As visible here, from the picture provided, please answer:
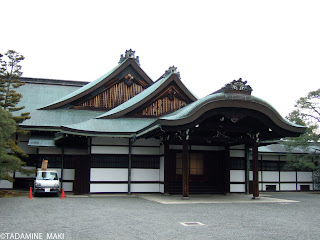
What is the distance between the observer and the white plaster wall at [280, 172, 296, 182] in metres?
26.5

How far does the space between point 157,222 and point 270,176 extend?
17.8 metres

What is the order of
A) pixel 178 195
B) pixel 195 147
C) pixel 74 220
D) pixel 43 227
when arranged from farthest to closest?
pixel 195 147
pixel 178 195
pixel 74 220
pixel 43 227

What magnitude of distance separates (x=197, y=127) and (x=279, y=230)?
852 cm

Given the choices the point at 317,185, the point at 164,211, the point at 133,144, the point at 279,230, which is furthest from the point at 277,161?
the point at 279,230

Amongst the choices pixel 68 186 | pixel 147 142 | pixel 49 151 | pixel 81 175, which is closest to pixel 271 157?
pixel 147 142

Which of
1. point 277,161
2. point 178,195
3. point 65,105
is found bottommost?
point 178,195

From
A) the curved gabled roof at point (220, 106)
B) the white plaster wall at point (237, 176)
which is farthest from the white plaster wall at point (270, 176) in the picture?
the curved gabled roof at point (220, 106)

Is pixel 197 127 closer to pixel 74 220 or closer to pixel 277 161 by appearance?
pixel 74 220

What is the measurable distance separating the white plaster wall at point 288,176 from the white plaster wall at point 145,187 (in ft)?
35.8

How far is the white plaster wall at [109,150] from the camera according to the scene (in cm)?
2012

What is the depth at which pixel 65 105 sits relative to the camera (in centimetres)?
2478

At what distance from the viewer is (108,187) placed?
20.1 metres

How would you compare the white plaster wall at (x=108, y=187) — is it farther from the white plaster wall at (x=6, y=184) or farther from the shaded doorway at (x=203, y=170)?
the white plaster wall at (x=6, y=184)

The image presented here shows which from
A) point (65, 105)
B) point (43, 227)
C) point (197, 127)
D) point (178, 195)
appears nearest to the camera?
point (43, 227)
